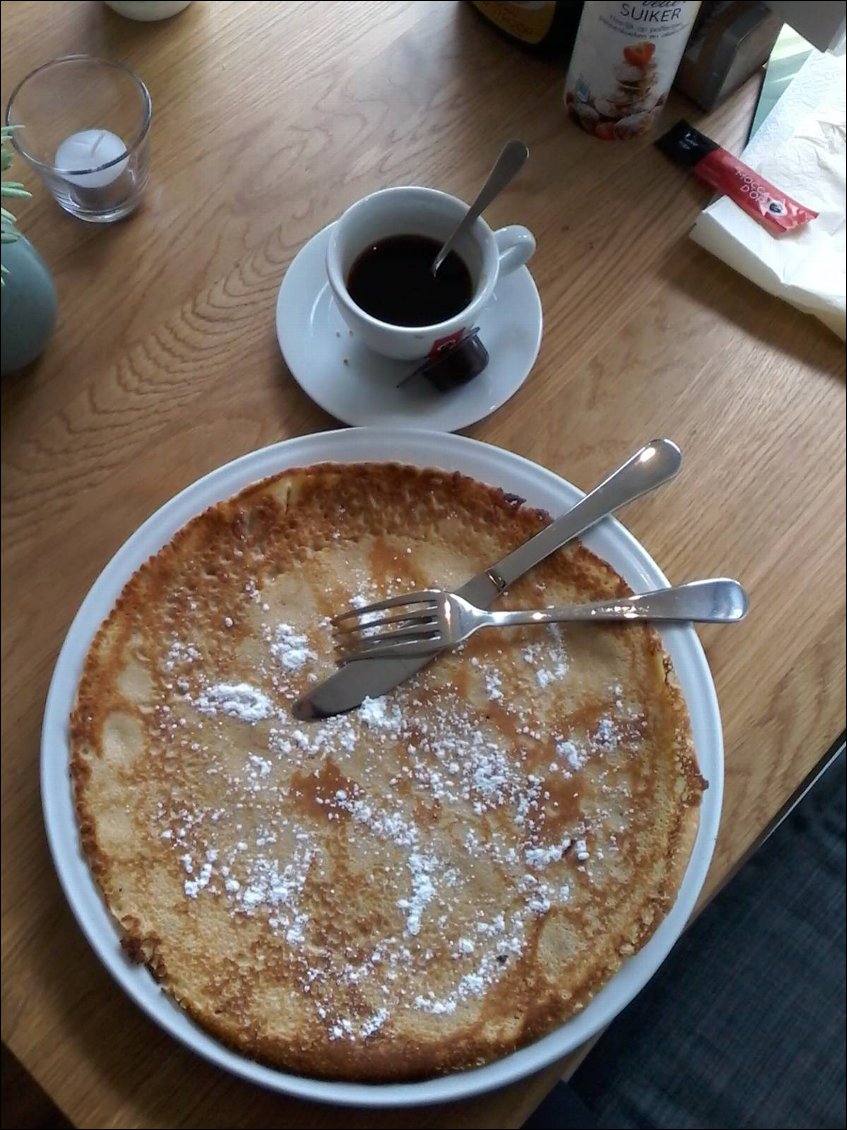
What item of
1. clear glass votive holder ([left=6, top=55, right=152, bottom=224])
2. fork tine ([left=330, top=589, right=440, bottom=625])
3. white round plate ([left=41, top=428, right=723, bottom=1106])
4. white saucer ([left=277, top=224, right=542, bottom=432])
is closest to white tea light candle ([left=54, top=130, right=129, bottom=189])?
clear glass votive holder ([left=6, top=55, right=152, bottom=224])

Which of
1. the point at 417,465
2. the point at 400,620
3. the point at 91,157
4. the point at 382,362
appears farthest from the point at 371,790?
the point at 91,157

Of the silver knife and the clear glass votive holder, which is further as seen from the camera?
the clear glass votive holder

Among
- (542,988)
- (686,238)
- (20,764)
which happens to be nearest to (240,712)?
(20,764)

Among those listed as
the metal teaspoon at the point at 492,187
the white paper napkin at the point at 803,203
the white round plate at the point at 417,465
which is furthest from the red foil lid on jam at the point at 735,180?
the white round plate at the point at 417,465

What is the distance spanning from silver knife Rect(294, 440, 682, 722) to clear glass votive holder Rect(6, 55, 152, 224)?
535mm

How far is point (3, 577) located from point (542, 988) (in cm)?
59

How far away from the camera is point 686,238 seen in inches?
38.8

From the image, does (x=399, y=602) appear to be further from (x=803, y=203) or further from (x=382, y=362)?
(x=803, y=203)

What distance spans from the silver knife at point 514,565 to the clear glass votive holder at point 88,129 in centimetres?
53

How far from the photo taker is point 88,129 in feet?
3.23

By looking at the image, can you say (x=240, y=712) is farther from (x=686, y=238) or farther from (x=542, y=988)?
(x=686, y=238)

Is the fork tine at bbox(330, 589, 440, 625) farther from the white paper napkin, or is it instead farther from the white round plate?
the white paper napkin

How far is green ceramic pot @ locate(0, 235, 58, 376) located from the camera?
2.80ft

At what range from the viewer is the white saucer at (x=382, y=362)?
35.2 inches
